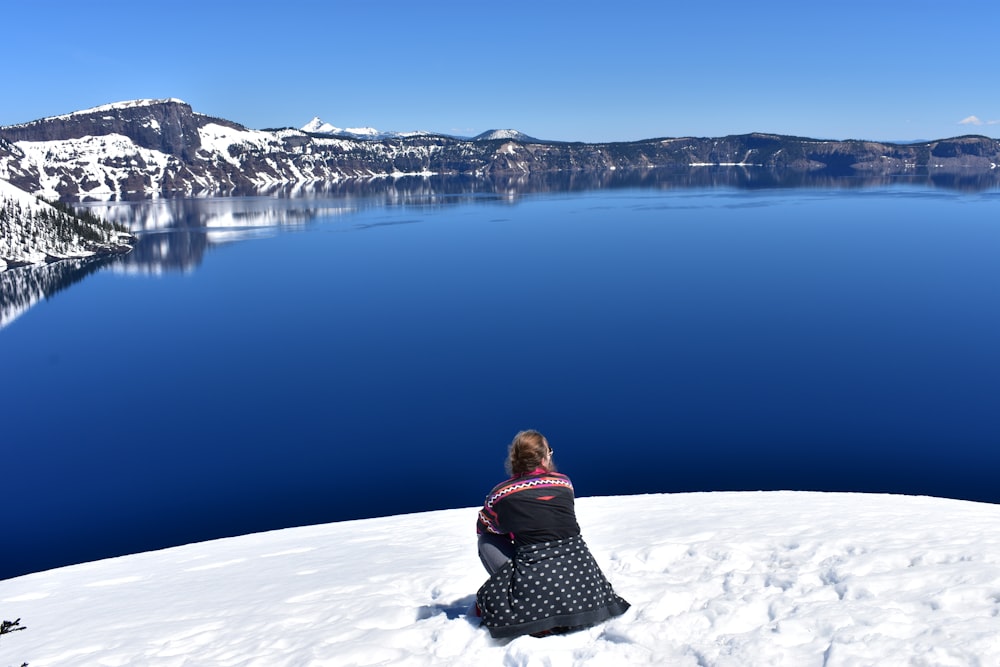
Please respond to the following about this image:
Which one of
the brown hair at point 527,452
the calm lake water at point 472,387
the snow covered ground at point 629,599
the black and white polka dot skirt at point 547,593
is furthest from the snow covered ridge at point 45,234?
the black and white polka dot skirt at point 547,593

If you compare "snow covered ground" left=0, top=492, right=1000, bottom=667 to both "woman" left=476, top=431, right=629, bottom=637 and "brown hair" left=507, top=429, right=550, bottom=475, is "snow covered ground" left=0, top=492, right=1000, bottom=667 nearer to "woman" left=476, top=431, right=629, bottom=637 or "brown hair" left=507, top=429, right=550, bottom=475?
"woman" left=476, top=431, right=629, bottom=637

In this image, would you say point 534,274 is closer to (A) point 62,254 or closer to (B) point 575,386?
(B) point 575,386

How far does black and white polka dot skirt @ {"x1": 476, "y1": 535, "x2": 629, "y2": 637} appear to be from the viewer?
26.7 feet

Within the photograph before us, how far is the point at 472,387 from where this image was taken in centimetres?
4709

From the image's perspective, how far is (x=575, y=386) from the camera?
4609cm

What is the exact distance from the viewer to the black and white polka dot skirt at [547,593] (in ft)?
26.7

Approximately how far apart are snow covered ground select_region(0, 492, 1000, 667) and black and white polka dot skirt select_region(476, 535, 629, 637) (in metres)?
0.19

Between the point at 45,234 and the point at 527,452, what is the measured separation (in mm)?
174126

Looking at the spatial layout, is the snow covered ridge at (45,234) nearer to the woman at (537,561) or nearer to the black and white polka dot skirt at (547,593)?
the woman at (537,561)

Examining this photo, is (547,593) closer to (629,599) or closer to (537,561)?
(537,561)

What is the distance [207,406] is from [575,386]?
25.1 meters

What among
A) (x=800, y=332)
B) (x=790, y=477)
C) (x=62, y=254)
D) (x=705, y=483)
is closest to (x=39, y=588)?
(x=705, y=483)

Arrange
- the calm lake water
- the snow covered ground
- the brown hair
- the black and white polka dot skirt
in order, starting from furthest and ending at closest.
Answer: the calm lake water → the brown hair → the black and white polka dot skirt → the snow covered ground

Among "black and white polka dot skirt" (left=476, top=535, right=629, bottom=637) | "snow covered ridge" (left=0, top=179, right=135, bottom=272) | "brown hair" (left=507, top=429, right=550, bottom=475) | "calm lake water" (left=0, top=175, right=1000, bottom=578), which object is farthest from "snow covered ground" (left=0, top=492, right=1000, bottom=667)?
"snow covered ridge" (left=0, top=179, right=135, bottom=272)
